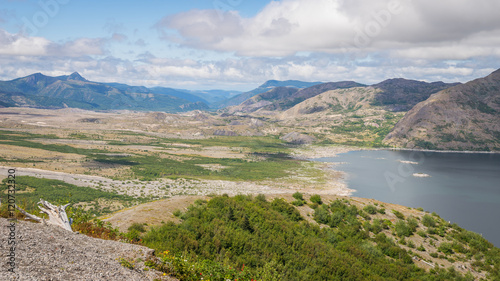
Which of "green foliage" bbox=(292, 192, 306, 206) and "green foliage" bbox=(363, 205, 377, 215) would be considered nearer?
"green foliage" bbox=(292, 192, 306, 206)

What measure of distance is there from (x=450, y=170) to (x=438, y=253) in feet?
414

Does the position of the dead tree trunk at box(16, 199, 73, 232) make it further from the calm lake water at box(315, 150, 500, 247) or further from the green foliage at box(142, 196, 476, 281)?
the calm lake water at box(315, 150, 500, 247)

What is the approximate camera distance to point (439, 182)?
110 metres

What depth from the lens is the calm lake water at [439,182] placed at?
74.6m

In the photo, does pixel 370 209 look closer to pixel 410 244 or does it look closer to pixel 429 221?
pixel 410 244

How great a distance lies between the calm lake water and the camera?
74625 millimetres

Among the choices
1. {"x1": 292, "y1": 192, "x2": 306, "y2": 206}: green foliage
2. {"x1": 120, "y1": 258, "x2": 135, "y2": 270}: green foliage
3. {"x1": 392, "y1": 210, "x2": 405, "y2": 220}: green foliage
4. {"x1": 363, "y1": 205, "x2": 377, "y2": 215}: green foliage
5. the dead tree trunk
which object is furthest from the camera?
{"x1": 392, "y1": 210, "x2": 405, "y2": 220}: green foliage

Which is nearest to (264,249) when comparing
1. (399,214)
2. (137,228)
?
(137,228)

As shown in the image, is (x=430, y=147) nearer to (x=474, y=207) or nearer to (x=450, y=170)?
(x=450, y=170)

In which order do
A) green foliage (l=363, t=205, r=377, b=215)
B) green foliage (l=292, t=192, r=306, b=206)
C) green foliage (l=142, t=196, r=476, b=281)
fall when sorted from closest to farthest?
green foliage (l=142, t=196, r=476, b=281)
green foliage (l=292, t=192, r=306, b=206)
green foliage (l=363, t=205, r=377, b=215)

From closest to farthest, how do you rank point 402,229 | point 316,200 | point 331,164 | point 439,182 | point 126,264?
point 126,264 → point 402,229 → point 316,200 → point 439,182 → point 331,164

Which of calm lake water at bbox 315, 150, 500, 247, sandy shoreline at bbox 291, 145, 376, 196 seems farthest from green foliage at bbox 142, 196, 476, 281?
sandy shoreline at bbox 291, 145, 376, 196

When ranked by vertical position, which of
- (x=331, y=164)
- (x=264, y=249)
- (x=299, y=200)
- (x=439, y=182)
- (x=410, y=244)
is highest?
(x=264, y=249)

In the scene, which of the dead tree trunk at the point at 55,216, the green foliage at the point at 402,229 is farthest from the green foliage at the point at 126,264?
the green foliage at the point at 402,229
